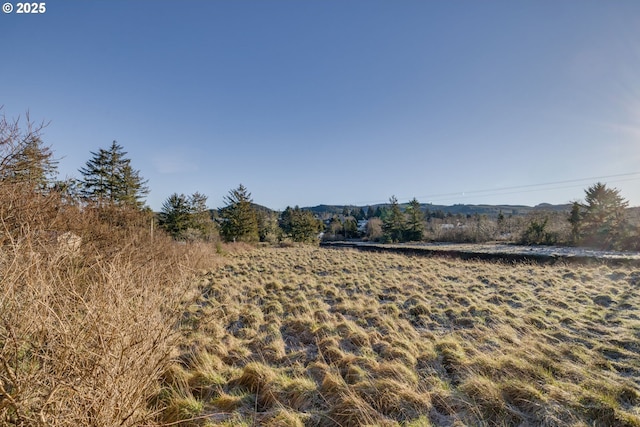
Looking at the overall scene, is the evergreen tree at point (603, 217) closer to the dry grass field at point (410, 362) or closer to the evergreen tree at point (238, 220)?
the dry grass field at point (410, 362)

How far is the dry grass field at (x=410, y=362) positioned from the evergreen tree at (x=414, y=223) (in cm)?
4042

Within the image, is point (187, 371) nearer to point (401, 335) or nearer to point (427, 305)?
point (401, 335)

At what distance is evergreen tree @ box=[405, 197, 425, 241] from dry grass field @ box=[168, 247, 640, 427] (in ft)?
133

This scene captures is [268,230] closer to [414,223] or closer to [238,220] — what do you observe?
[238,220]

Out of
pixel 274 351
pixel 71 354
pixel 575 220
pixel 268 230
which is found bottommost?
pixel 274 351

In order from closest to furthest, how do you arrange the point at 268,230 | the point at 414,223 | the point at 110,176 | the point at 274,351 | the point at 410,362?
the point at 410,362 < the point at 274,351 < the point at 110,176 < the point at 268,230 < the point at 414,223

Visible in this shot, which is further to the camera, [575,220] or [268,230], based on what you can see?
[268,230]

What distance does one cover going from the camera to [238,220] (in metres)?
32.0

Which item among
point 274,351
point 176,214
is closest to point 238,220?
point 176,214

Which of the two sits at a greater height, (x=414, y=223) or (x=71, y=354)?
(x=414, y=223)

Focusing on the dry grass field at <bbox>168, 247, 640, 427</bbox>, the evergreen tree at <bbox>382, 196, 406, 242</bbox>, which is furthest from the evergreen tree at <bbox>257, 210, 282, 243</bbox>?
the dry grass field at <bbox>168, 247, 640, 427</bbox>

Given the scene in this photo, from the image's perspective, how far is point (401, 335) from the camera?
492 centimetres

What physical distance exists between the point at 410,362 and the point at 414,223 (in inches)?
1826

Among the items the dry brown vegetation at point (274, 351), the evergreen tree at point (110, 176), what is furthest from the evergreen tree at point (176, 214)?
the dry brown vegetation at point (274, 351)
